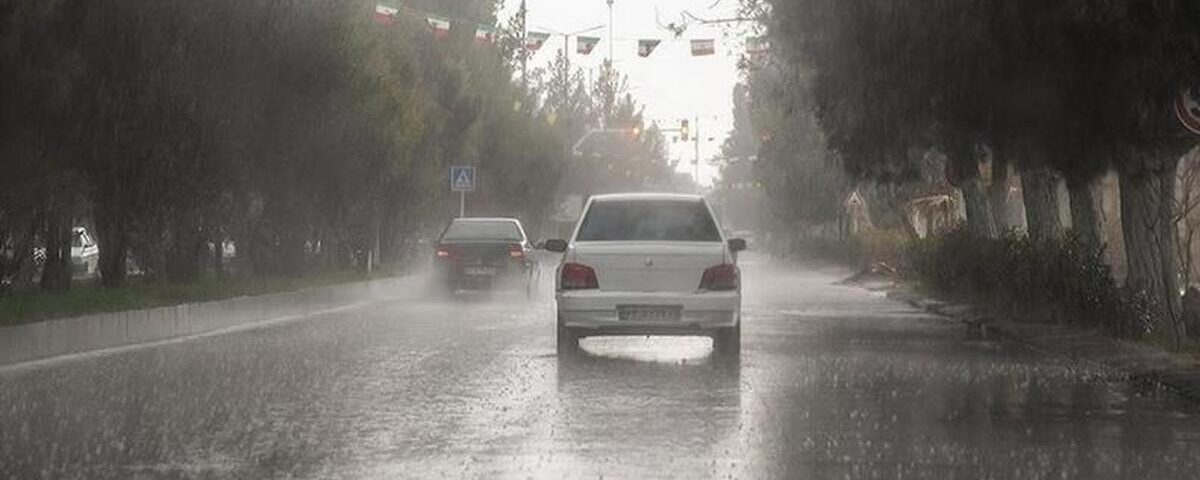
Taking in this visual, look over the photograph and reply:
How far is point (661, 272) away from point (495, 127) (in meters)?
42.9

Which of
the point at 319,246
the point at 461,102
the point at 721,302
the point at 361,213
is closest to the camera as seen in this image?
the point at 721,302

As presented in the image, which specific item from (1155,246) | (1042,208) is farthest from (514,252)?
(1155,246)

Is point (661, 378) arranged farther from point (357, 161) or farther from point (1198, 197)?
point (1198, 197)

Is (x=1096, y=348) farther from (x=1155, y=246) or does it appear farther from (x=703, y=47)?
(x=703, y=47)

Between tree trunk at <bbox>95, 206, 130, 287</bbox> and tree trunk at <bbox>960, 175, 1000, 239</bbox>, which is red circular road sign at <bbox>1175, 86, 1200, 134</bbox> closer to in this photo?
tree trunk at <bbox>95, 206, 130, 287</bbox>

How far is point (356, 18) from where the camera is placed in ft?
114

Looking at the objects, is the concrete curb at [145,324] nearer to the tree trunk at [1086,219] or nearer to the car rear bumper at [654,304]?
the car rear bumper at [654,304]

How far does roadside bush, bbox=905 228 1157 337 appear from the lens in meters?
21.2

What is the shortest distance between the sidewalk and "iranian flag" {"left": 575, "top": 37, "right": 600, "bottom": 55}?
19849 millimetres

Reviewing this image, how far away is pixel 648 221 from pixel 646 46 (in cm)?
2787

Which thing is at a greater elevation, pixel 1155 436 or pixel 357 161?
pixel 357 161

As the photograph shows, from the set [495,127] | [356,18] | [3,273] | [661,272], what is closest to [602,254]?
[661,272]

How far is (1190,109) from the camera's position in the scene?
15.9 meters

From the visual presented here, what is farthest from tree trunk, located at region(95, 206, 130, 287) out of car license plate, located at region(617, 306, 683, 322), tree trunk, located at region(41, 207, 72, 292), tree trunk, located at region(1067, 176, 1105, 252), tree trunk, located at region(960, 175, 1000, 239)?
tree trunk, located at region(960, 175, 1000, 239)
